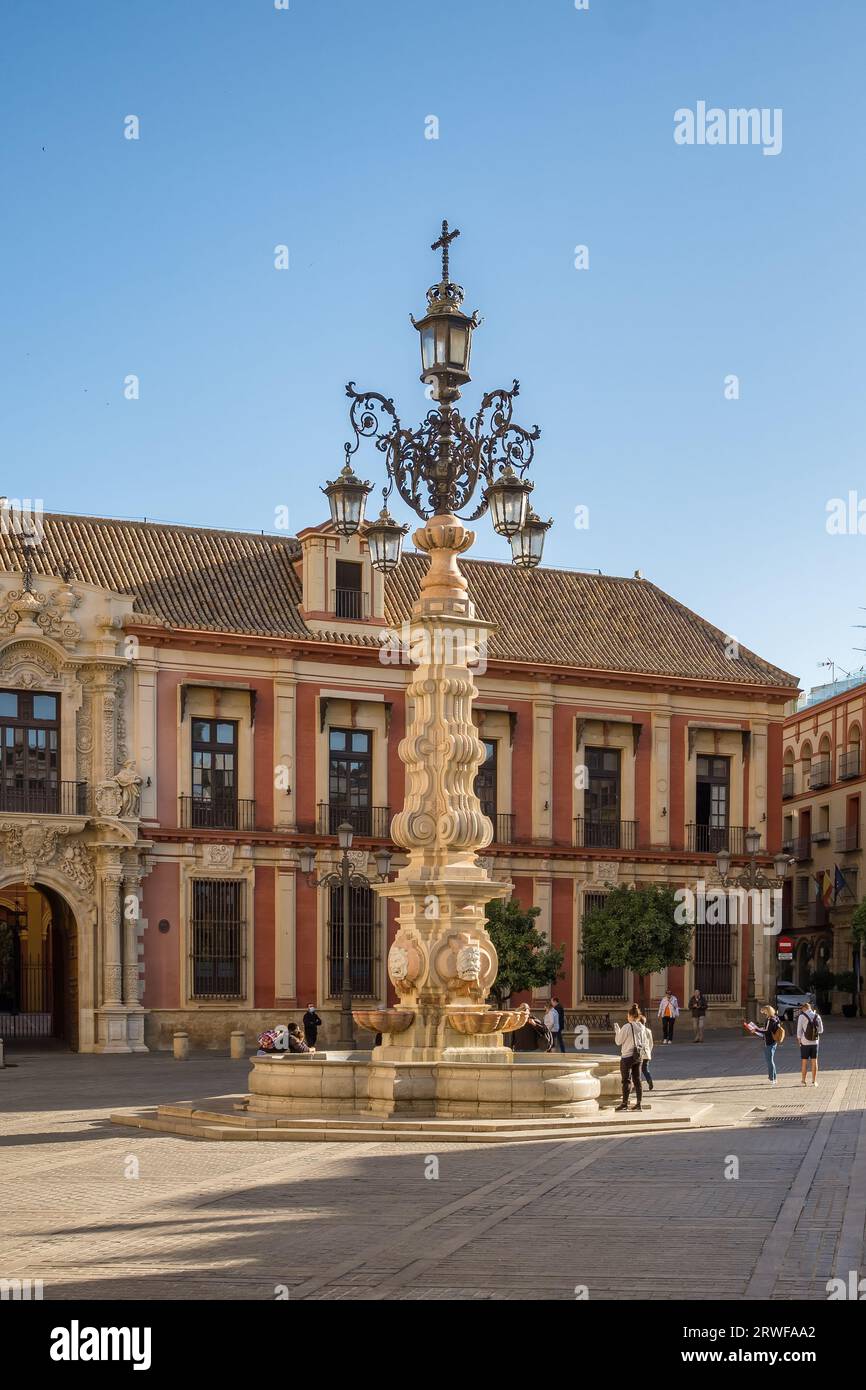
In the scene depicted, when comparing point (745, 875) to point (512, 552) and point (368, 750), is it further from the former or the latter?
point (512, 552)

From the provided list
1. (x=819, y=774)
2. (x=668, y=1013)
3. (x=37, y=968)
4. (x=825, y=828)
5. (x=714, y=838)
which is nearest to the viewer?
(x=668, y=1013)

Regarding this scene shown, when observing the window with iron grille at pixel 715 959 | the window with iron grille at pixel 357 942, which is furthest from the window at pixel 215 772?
the window with iron grille at pixel 715 959

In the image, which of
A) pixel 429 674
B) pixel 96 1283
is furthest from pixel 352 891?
pixel 96 1283

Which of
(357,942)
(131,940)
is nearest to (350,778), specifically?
(357,942)

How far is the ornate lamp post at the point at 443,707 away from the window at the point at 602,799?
23.3 metres

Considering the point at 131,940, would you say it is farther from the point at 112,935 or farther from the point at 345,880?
the point at 345,880

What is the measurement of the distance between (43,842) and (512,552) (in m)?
19.2

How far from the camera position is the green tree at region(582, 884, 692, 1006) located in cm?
3925

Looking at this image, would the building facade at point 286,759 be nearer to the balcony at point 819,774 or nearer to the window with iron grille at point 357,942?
the window with iron grille at point 357,942

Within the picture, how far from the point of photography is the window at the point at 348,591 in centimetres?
4059

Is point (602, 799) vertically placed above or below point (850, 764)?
below

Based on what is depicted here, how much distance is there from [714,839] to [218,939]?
1354 cm

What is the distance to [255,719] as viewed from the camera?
38938 mm

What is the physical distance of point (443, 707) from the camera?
765 inches
